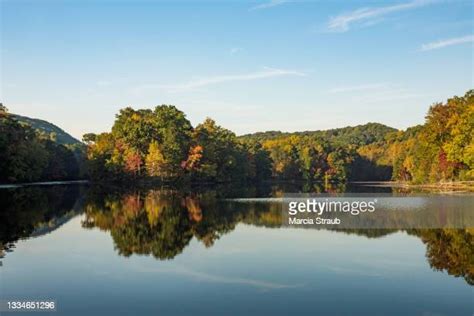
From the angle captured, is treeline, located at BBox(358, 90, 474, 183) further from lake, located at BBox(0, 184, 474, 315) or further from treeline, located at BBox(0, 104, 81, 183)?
treeline, located at BBox(0, 104, 81, 183)

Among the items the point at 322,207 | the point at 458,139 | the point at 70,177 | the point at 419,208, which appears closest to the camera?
the point at 419,208

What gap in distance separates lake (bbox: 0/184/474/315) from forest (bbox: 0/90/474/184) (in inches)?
1671

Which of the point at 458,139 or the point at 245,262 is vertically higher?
the point at 458,139

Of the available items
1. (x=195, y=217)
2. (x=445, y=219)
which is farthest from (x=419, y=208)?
(x=195, y=217)

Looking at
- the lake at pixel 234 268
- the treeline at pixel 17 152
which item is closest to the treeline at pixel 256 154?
the treeline at pixel 17 152

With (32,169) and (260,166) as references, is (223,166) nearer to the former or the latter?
(260,166)

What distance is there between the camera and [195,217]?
3155 centimetres

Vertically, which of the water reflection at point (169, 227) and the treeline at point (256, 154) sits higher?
the treeline at point (256, 154)

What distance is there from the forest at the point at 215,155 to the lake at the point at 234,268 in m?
42.4

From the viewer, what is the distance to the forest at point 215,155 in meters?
67.4

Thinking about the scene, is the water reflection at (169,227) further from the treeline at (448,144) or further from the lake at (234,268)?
the treeline at (448,144)

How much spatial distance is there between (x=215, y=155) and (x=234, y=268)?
257 feet

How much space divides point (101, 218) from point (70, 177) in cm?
8026

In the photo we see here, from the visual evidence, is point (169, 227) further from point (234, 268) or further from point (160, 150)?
A: point (160, 150)
